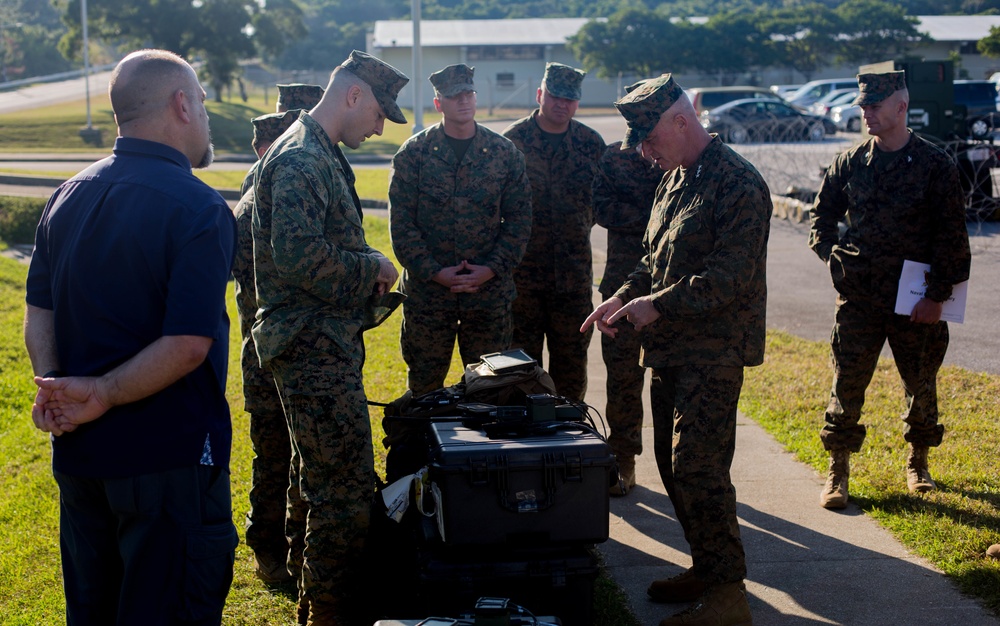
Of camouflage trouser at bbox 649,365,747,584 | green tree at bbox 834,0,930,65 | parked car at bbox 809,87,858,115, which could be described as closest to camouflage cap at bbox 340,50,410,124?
camouflage trouser at bbox 649,365,747,584

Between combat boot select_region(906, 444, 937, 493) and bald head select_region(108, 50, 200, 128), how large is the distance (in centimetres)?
438

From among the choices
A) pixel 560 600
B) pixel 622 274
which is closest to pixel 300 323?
pixel 560 600

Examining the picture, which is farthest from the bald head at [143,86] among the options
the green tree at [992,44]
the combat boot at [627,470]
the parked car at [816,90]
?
the green tree at [992,44]

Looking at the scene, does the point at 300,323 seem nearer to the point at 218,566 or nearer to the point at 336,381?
the point at 336,381

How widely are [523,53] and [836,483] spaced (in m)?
59.5

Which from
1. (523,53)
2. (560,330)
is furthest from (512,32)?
(560,330)

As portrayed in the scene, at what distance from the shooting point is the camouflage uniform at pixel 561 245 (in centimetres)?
603

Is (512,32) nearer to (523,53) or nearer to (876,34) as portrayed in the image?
(523,53)

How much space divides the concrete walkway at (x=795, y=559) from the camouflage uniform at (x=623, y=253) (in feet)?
1.34

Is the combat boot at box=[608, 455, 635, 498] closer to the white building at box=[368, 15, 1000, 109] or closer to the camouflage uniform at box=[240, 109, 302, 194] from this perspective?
the camouflage uniform at box=[240, 109, 302, 194]

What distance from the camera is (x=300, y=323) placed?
3.66 meters

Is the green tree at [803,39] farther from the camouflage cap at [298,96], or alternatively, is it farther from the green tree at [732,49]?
the camouflage cap at [298,96]

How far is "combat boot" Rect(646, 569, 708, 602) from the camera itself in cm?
Answer: 427

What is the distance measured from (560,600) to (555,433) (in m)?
0.63
